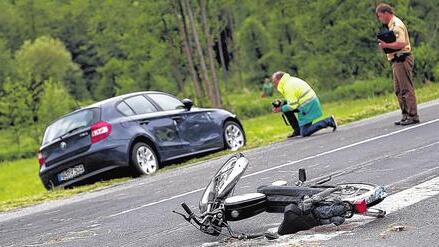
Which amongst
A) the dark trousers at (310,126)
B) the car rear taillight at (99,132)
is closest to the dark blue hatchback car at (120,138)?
the car rear taillight at (99,132)

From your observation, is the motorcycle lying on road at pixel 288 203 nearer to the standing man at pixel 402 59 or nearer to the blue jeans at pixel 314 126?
the standing man at pixel 402 59

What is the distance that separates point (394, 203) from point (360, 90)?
34389mm

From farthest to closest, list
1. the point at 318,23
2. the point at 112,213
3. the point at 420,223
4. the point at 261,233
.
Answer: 1. the point at 318,23
2. the point at 112,213
3. the point at 261,233
4. the point at 420,223

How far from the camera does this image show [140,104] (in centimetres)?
1379

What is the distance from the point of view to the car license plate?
1282 cm

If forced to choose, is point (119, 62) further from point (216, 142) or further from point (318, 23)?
point (216, 142)

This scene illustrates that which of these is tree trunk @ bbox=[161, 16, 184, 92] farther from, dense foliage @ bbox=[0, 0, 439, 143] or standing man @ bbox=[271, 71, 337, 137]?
standing man @ bbox=[271, 71, 337, 137]

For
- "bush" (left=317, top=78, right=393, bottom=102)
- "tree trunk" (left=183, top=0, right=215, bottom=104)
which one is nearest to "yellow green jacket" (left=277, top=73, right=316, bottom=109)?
"bush" (left=317, top=78, right=393, bottom=102)

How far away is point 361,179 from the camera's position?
8.29 meters

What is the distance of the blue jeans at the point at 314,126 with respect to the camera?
15.0 m

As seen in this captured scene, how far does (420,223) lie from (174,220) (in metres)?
2.61

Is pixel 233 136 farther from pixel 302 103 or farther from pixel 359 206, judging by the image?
pixel 359 206

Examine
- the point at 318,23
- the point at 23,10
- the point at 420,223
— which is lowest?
the point at 420,223

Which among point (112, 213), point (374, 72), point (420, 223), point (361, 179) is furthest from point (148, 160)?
point (374, 72)
